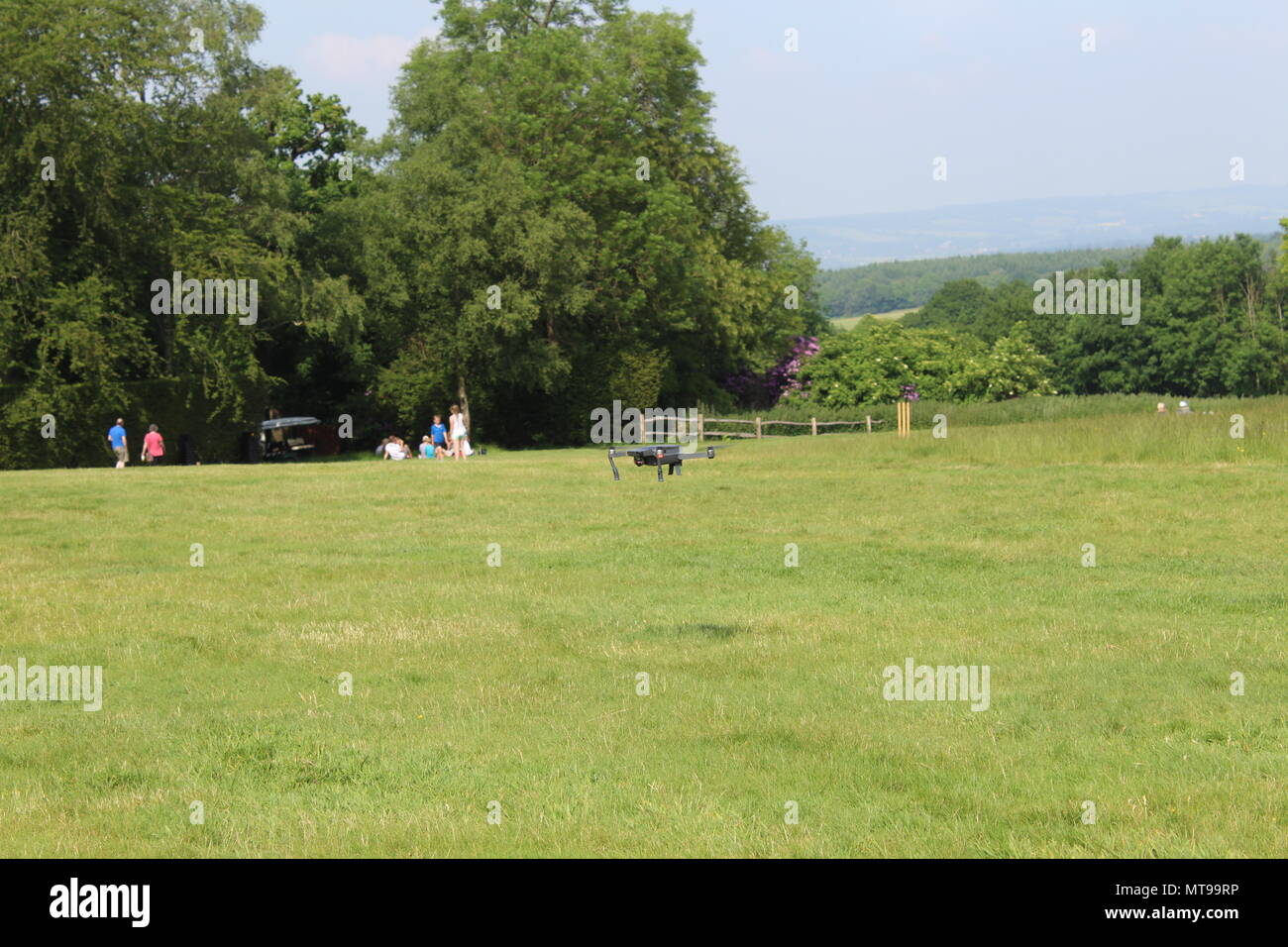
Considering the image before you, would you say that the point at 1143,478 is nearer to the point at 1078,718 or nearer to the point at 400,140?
the point at 1078,718

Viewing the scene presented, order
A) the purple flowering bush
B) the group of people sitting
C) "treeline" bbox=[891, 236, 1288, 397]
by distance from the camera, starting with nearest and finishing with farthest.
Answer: the group of people sitting
the purple flowering bush
"treeline" bbox=[891, 236, 1288, 397]

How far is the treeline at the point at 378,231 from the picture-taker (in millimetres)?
48250

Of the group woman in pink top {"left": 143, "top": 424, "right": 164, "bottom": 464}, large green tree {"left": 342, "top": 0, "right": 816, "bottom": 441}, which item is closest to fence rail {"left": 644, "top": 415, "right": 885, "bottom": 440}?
large green tree {"left": 342, "top": 0, "right": 816, "bottom": 441}

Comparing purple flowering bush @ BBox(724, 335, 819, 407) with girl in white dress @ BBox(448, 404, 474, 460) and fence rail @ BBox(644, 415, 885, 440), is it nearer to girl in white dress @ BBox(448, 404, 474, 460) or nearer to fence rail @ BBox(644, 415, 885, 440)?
fence rail @ BBox(644, 415, 885, 440)

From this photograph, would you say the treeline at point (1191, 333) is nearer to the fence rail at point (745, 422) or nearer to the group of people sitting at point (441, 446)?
the fence rail at point (745, 422)

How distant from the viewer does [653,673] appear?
13.8 meters

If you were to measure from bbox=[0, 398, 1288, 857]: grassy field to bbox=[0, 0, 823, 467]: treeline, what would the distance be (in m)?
22.1

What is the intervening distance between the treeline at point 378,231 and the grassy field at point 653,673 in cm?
2207

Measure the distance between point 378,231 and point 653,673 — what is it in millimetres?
55204

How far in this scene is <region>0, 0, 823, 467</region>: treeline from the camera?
158ft

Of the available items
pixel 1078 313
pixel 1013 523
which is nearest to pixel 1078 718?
pixel 1013 523

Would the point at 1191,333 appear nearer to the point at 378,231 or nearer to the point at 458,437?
the point at 378,231

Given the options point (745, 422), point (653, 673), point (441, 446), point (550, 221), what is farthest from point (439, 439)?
point (653, 673)
